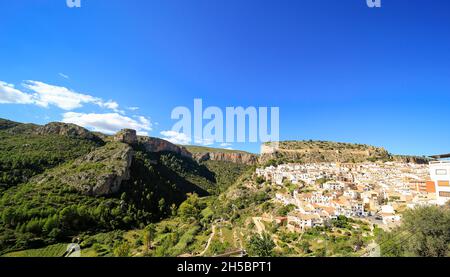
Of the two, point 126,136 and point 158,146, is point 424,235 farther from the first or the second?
point 158,146

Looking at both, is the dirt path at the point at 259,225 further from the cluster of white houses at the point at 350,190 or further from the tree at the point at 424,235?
the tree at the point at 424,235

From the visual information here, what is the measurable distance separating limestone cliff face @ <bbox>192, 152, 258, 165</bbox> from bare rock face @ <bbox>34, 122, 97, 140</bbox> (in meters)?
45.7

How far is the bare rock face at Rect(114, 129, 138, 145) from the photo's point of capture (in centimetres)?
5762

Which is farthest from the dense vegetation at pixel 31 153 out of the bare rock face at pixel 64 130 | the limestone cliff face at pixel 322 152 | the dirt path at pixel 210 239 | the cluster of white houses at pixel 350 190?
the limestone cliff face at pixel 322 152

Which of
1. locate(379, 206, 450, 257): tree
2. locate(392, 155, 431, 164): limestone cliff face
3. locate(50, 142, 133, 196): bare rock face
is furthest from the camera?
locate(392, 155, 431, 164): limestone cliff face

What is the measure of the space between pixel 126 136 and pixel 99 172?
2549 centimetres

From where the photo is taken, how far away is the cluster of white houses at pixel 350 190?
22.1 meters

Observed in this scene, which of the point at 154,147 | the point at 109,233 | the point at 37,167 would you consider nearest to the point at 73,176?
the point at 37,167

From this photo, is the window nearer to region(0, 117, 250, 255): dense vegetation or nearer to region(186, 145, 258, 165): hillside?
region(0, 117, 250, 255): dense vegetation

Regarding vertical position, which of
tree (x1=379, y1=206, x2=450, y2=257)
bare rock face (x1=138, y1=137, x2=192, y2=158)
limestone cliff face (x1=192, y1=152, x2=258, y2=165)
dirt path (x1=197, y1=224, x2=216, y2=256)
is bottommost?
dirt path (x1=197, y1=224, x2=216, y2=256)

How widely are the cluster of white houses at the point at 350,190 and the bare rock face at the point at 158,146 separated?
124ft

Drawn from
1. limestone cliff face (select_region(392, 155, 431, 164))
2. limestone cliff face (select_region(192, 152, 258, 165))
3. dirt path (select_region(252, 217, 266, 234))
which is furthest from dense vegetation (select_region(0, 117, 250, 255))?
limestone cliff face (select_region(392, 155, 431, 164))

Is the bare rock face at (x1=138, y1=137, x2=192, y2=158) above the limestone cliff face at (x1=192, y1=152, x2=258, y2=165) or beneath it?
above

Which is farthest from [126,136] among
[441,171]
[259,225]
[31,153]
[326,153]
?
[441,171]
